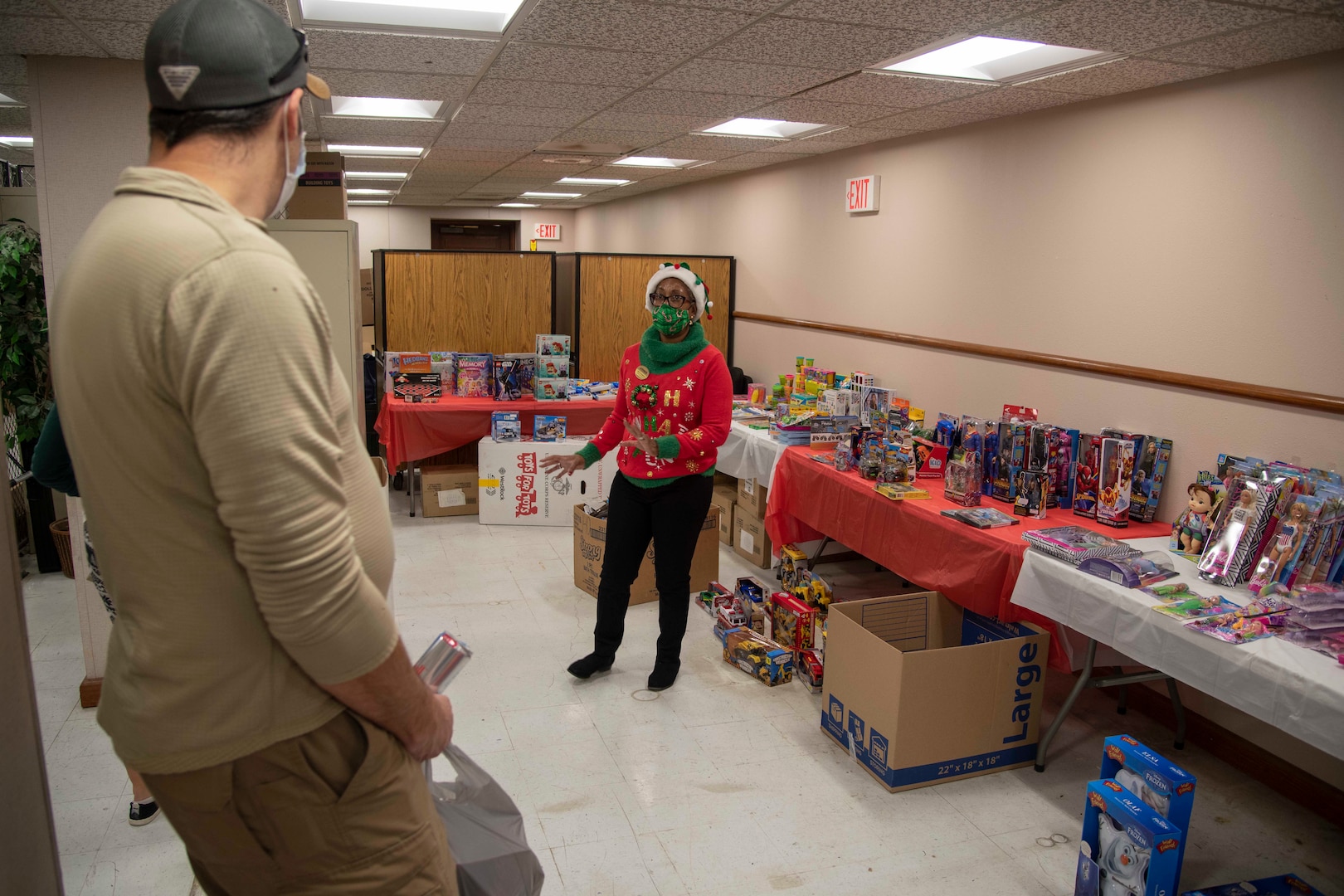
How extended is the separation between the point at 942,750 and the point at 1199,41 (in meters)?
2.21

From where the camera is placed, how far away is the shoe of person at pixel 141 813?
2326 mm

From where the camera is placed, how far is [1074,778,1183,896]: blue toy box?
76.5 inches

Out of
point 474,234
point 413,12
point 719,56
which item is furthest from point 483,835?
point 474,234

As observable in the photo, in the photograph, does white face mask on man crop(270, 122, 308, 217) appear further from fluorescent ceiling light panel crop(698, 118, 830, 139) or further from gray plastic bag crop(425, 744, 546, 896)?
fluorescent ceiling light panel crop(698, 118, 830, 139)

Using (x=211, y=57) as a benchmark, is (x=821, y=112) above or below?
above

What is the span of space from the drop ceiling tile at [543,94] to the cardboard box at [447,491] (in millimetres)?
2217

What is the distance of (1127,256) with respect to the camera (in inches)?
131

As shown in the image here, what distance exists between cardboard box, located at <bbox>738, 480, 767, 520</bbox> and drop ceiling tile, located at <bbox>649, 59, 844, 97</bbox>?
6.12 ft

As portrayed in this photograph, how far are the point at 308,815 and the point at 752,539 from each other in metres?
3.73

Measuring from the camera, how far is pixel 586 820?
2.40 metres

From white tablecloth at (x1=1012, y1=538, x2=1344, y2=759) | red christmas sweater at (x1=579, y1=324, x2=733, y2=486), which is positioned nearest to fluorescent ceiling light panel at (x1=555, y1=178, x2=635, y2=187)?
red christmas sweater at (x1=579, y1=324, x2=733, y2=486)

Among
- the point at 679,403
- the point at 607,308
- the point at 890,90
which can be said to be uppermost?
the point at 890,90

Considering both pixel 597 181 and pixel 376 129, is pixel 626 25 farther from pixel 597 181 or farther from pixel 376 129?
pixel 597 181

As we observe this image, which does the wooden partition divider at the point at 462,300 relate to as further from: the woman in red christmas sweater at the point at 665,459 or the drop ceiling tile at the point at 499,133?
the woman in red christmas sweater at the point at 665,459
